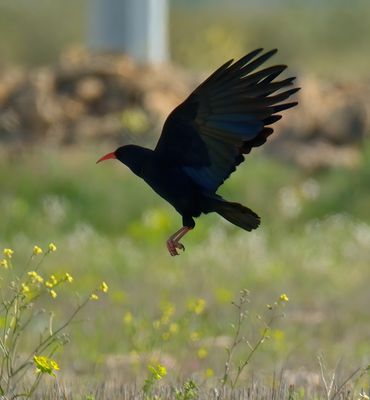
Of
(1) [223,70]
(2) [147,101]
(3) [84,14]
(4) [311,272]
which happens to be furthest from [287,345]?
(3) [84,14]

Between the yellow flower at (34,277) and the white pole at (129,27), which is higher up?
the white pole at (129,27)

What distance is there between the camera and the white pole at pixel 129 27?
1948cm

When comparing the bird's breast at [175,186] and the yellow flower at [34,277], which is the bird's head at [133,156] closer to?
the bird's breast at [175,186]

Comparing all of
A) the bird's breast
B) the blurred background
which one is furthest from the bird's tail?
the blurred background

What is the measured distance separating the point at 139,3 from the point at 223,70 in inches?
598

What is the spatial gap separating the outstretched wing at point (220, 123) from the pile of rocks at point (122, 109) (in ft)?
35.5

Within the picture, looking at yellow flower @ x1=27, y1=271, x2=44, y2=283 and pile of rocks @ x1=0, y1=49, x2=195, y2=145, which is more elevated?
pile of rocks @ x1=0, y1=49, x2=195, y2=145

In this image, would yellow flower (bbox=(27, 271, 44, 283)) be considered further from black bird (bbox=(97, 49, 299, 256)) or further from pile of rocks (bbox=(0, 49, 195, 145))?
pile of rocks (bbox=(0, 49, 195, 145))

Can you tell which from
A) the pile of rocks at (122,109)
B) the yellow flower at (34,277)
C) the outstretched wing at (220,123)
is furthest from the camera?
the pile of rocks at (122,109)

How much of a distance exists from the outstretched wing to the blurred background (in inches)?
50.5

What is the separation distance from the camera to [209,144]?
470 cm

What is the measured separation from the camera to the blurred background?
8188mm

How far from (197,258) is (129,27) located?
884cm

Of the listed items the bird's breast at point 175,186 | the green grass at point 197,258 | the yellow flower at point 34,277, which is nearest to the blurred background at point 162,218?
the green grass at point 197,258
